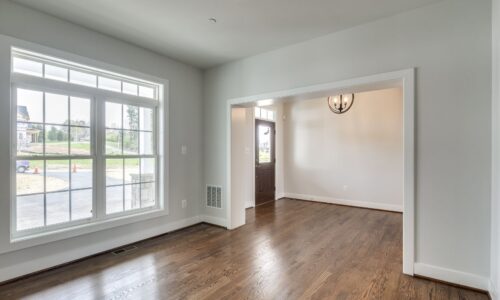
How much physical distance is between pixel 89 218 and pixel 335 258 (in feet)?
10.2

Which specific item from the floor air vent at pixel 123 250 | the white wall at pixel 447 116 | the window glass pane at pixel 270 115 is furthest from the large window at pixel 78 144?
the window glass pane at pixel 270 115

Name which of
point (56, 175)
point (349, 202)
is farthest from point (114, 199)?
point (349, 202)

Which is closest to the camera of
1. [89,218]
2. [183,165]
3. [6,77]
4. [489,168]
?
[489,168]

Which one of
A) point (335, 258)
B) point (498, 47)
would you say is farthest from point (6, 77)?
point (498, 47)

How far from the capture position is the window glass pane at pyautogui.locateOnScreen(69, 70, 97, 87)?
2977mm

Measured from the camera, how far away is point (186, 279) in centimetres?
250

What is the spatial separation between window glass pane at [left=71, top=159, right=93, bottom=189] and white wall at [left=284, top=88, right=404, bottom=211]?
489 cm

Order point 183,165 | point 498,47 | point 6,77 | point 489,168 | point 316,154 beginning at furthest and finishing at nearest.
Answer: point 316,154
point 183,165
point 6,77
point 489,168
point 498,47

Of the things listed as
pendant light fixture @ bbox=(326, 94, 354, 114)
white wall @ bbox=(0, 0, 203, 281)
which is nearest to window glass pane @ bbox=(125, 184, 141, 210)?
white wall @ bbox=(0, 0, 203, 281)

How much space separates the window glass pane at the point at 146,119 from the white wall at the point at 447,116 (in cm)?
293

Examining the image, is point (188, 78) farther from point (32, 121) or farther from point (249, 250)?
point (249, 250)

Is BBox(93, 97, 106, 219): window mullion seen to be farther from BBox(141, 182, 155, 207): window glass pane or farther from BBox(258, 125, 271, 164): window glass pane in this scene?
BBox(258, 125, 271, 164): window glass pane

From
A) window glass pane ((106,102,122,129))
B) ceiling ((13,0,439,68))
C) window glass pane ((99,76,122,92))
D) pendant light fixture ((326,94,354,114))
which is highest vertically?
ceiling ((13,0,439,68))

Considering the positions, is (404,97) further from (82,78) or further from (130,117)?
(82,78)
